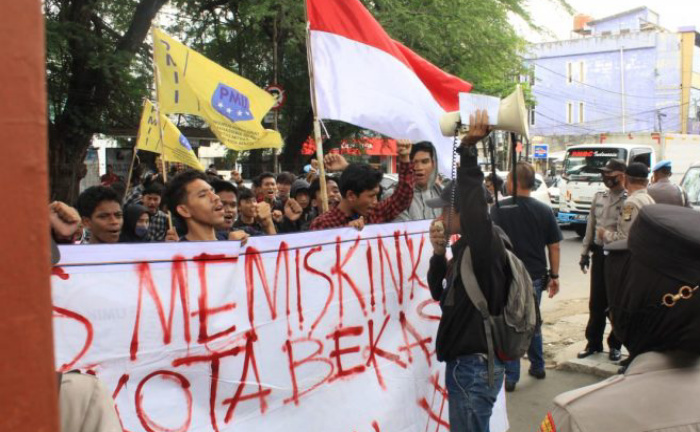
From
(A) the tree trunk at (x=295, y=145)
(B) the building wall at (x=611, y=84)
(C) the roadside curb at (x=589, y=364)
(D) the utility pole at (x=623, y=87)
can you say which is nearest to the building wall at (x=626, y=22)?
(B) the building wall at (x=611, y=84)

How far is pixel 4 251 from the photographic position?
2.72 feet

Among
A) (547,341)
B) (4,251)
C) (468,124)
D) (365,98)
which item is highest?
(365,98)

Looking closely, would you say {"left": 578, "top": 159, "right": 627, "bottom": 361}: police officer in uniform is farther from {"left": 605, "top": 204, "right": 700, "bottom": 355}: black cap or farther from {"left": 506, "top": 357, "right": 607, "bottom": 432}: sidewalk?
{"left": 605, "top": 204, "right": 700, "bottom": 355}: black cap

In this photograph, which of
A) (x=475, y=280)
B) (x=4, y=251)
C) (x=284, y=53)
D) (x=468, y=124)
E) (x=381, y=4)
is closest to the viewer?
(x=4, y=251)

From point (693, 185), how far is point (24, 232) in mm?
11669

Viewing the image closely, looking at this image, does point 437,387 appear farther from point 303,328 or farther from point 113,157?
point 113,157

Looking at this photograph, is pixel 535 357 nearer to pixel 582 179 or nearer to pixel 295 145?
pixel 295 145

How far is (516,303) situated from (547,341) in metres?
4.13

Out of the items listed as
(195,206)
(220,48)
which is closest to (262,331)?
(195,206)

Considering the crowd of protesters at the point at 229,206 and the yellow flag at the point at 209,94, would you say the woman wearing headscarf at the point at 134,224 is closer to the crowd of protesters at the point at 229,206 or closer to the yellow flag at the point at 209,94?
the crowd of protesters at the point at 229,206

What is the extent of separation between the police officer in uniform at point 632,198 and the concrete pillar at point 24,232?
16.5ft

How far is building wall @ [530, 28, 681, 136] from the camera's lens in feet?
133

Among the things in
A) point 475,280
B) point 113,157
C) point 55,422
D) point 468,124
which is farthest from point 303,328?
point 113,157

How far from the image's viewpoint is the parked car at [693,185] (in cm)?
1028
